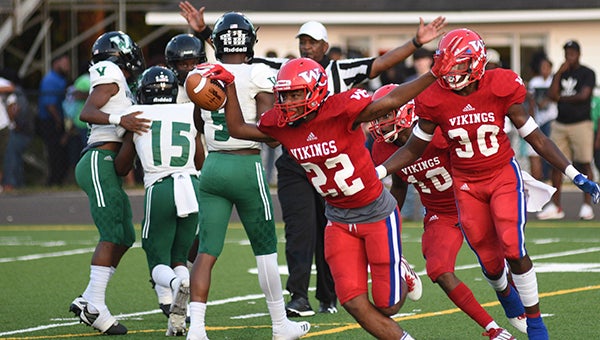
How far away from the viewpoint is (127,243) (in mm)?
8797

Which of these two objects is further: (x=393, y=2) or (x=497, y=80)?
(x=393, y=2)

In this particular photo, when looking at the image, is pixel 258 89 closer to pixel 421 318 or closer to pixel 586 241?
pixel 421 318

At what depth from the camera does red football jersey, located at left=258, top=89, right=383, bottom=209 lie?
23.0 ft

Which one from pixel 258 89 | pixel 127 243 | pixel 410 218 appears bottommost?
pixel 410 218

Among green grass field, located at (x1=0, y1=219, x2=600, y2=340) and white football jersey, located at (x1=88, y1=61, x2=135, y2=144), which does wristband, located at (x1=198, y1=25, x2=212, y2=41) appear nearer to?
white football jersey, located at (x1=88, y1=61, x2=135, y2=144)

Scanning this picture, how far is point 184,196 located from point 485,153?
2.24 meters

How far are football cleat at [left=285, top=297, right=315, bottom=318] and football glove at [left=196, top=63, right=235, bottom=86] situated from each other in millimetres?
2366

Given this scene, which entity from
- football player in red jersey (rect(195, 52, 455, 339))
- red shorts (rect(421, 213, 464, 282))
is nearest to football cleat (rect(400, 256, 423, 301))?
red shorts (rect(421, 213, 464, 282))

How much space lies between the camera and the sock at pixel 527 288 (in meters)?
7.50

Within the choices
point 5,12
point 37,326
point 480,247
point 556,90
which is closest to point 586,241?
point 556,90

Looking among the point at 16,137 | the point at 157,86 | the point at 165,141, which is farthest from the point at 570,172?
the point at 16,137

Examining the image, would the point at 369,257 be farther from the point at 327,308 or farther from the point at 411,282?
the point at 327,308

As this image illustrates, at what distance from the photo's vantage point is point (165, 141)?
8.70 metres

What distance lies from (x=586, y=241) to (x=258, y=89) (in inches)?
271
